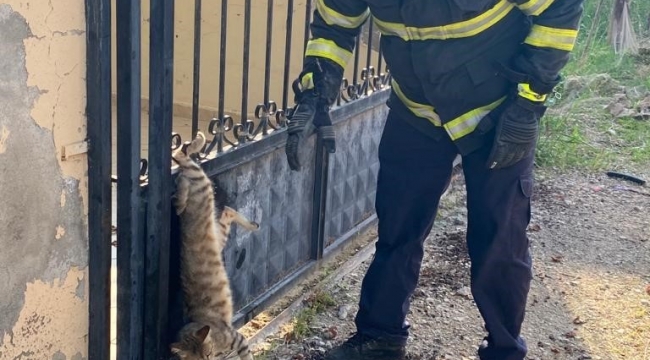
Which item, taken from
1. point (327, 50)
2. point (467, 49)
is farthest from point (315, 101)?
point (467, 49)

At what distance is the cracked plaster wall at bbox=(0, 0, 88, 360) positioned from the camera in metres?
2.54

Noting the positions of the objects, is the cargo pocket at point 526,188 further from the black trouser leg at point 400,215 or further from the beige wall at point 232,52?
the beige wall at point 232,52

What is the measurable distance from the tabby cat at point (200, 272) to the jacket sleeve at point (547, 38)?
136 centimetres

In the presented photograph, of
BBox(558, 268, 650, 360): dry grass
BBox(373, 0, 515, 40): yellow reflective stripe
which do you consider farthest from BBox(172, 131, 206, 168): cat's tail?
BBox(558, 268, 650, 360): dry grass

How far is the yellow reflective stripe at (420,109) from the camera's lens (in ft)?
11.3

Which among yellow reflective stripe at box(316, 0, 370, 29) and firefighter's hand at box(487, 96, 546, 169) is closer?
firefighter's hand at box(487, 96, 546, 169)

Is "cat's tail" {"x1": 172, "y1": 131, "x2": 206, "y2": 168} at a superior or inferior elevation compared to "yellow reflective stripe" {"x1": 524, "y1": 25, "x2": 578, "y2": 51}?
Answer: inferior

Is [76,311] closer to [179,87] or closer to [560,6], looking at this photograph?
[560,6]

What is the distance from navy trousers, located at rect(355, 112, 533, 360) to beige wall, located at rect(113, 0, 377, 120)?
3.11m

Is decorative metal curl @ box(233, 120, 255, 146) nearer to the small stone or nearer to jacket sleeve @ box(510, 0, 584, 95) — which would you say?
jacket sleeve @ box(510, 0, 584, 95)

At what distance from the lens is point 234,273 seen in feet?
12.8

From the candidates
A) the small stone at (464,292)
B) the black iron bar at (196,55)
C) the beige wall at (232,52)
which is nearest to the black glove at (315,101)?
the black iron bar at (196,55)

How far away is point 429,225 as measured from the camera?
3734 mm

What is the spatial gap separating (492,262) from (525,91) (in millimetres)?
710
